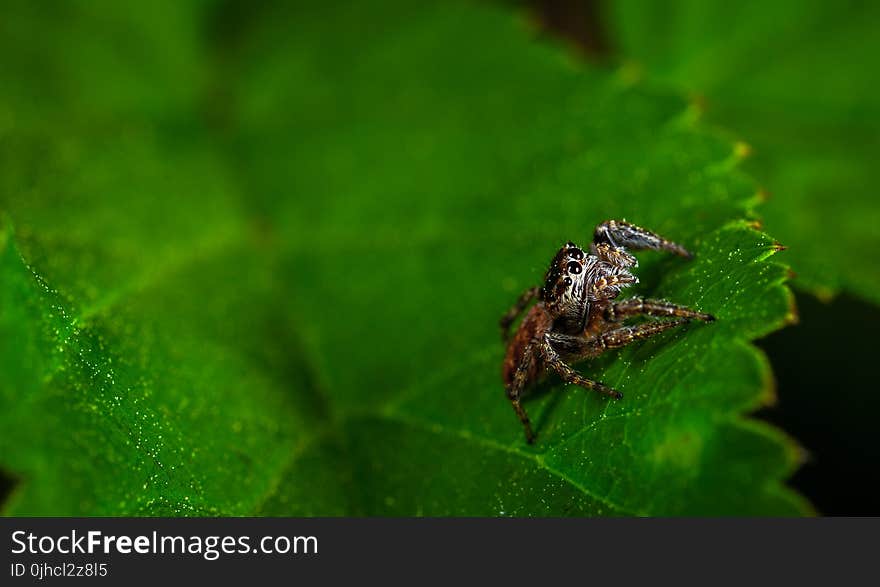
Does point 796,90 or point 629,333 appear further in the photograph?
point 796,90

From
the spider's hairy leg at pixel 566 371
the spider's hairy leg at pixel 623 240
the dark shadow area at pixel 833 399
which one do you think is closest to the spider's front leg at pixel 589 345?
the spider's hairy leg at pixel 566 371

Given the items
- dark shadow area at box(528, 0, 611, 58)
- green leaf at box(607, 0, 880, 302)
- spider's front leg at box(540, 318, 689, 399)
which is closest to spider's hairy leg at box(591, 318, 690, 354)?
spider's front leg at box(540, 318, 689, 399)

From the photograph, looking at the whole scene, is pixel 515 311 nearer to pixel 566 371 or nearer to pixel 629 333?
pixel 566 371

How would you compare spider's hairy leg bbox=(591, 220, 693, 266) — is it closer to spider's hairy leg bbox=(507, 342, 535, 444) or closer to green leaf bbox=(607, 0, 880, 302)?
spider's hairy leg bbox=(507, 342, 535, 444)

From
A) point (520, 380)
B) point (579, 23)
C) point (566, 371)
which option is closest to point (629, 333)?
point (566, 371)

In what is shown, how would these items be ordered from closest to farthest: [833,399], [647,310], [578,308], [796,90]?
[647,310] → [578,308] → [833,399] → [796,90]

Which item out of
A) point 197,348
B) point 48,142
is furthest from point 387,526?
point 48,142
